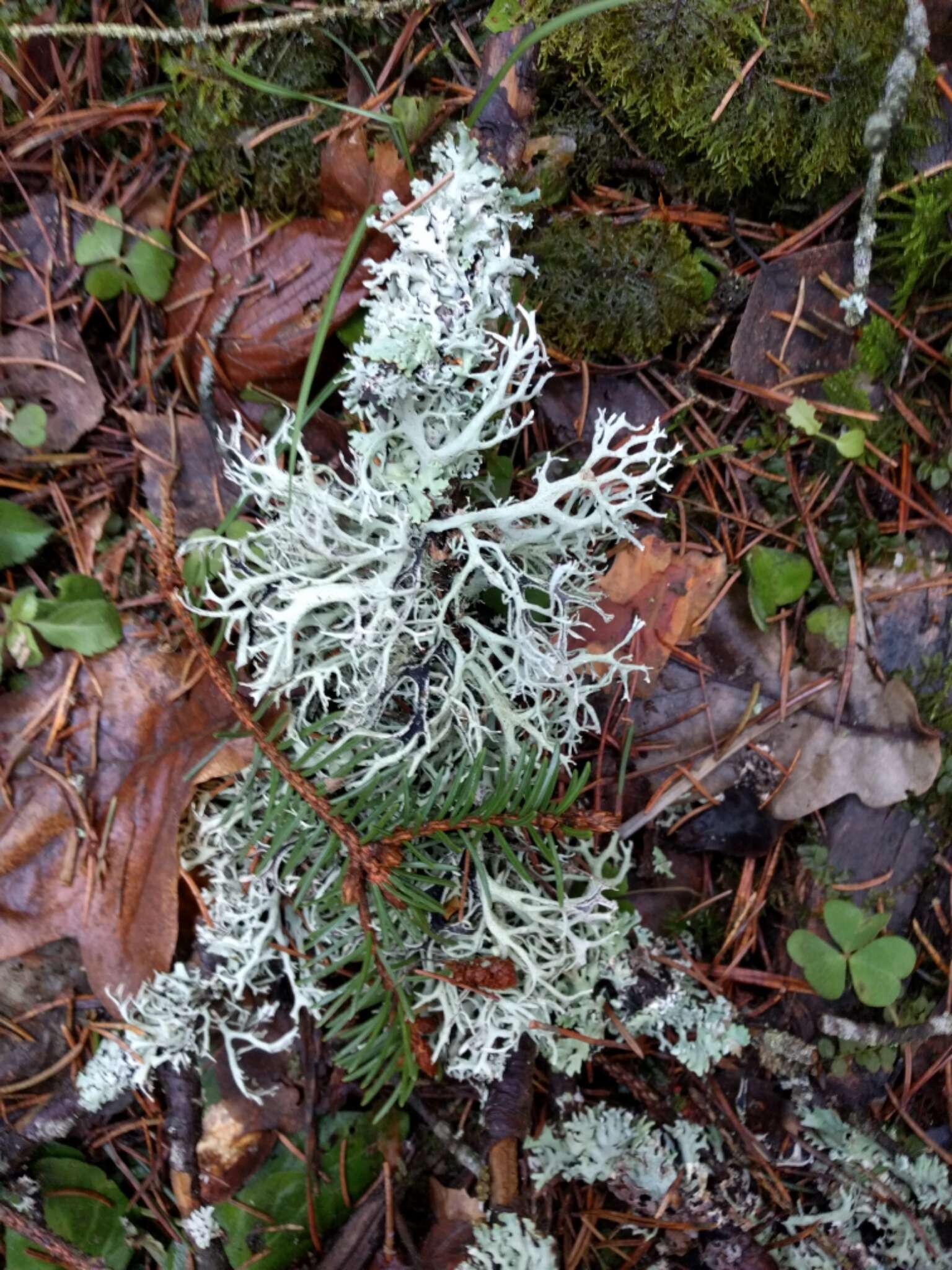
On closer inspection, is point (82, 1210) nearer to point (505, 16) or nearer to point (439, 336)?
point (439, 336)

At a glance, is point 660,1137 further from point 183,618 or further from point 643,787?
point 183,618

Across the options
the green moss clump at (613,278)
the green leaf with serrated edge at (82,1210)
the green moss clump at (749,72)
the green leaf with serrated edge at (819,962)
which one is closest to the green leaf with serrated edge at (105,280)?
the green moss clump at (613,278)

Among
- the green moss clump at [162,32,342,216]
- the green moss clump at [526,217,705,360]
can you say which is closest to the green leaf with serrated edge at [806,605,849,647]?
the green moss clump at [526,217,705,360]

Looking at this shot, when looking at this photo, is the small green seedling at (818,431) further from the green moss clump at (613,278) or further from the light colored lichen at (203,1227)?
the light colored lichen at (203,1227)

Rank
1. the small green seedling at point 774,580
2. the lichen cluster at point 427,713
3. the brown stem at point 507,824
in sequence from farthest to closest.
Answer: the small green seedling at point 774,580
the lichen cluster at point 427,713
the brown stem at point 507,824

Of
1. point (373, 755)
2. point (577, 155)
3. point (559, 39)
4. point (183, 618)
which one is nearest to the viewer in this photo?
point (183, 618)

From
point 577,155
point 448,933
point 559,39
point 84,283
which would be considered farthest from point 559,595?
point 84,283

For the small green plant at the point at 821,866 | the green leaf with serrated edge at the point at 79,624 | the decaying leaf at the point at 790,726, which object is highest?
the green leaf with serrated edge at the point at 79,624
